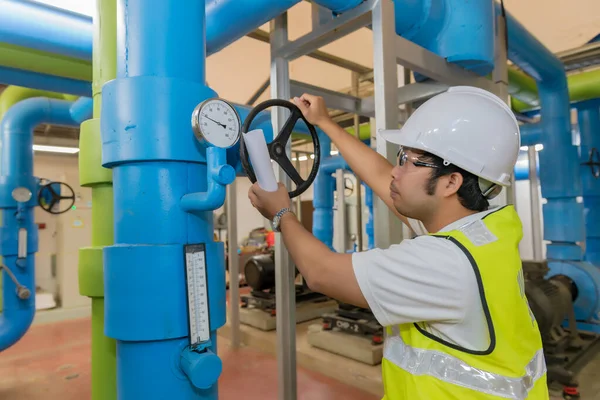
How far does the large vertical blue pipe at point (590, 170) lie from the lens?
3.44 metres

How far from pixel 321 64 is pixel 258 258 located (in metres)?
2.05

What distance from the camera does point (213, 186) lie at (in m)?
0.83

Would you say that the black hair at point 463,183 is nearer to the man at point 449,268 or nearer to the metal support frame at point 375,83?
the man at point 449,268

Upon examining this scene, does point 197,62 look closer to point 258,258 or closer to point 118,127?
point 118,127

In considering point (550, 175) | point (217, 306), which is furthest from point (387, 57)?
point (550, 175)

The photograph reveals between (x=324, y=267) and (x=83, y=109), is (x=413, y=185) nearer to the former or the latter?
(x=324, y=267)

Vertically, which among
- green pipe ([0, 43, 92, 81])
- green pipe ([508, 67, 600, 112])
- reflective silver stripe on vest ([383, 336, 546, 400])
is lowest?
reflective silver stripe on vest ([383, 336, 546, 400])

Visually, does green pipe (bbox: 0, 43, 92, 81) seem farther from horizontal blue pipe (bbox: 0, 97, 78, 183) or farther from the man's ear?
the man's ear

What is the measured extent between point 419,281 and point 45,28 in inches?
70.1

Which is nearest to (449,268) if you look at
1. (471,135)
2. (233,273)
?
(471,135)

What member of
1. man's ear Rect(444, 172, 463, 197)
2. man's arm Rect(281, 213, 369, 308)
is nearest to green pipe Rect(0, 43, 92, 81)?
man's arm Rect(281, 213, 369, 308)

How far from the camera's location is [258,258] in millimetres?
4223

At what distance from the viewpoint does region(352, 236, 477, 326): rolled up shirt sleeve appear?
2.53 ft

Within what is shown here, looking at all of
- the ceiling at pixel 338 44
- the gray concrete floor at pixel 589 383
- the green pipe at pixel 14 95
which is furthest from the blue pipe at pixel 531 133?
the green pipe at pixel 14 95
